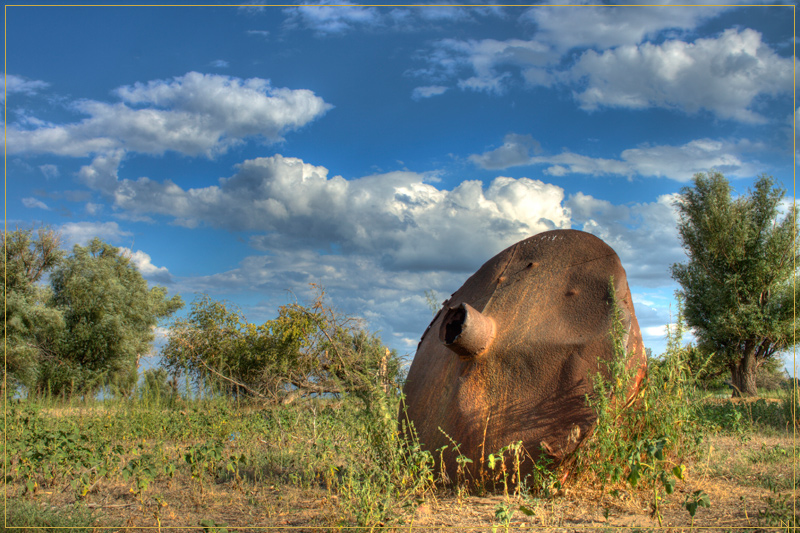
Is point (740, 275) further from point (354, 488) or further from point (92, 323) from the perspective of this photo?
point (92, 323)

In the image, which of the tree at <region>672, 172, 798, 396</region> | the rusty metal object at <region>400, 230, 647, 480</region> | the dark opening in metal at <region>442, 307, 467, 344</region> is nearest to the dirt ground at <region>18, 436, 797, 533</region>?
the rusty metal object at <region>400, 230, 647, 480</region>

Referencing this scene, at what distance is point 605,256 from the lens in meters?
4.31

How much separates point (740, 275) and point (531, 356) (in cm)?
1804

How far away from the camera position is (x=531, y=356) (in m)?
3.91

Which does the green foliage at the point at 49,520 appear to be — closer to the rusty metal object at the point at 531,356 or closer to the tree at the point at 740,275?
the rusty metal object at the point at 531,356

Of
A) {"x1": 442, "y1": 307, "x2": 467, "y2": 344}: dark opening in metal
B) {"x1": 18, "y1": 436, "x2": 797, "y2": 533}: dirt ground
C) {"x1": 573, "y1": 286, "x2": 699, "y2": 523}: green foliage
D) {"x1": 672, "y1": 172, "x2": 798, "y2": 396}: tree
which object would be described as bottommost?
{"x1": 18, "y1": 436, "x2": 797, "y2": 533}: dirt ground

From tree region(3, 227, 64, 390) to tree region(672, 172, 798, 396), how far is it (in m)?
22.6

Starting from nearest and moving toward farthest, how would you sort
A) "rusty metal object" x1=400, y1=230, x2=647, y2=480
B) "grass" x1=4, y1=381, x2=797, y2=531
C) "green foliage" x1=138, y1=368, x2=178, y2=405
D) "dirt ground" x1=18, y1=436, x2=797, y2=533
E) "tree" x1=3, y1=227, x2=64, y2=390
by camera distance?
1. "dirt ground" x1=18, y1=436, x2=797, y2=533
2. "grass" x1=4, y1=381, x2=797, y2=531
3. "rusty metal object" x1=400, y1=230, x2=647, y2=480
4. "green foliage" x1=138, y1=368, x2=178, y2=405
5. "tree" x1=3, y1=227, x2=64, y2=390

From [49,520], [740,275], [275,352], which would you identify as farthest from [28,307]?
[740,275]

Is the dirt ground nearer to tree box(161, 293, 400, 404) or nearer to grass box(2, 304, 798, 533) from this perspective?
grass box(2, 304, 798, 533)

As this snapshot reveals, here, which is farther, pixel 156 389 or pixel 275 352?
pixel 275 352

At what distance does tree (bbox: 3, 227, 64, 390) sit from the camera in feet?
58.2

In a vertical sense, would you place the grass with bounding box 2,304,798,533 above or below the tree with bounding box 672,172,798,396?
below

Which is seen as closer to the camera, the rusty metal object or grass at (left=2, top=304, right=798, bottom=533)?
grass at (left=2, top=304, right=798, bottom=533)
